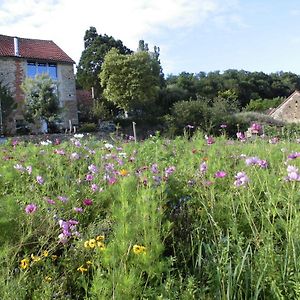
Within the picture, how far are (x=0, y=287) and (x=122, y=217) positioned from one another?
600 millimetres

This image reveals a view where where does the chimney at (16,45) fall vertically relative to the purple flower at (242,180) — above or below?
above

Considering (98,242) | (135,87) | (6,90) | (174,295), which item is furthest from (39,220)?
(135,87)

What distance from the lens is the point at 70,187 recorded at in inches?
127

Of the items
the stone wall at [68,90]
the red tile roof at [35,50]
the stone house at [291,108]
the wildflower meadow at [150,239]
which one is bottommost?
the stone house at [291,108]

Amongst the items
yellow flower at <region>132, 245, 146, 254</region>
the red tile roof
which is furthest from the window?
yellow flower at <region>132, 245, 146, 254</region>

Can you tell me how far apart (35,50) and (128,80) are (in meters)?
7.67

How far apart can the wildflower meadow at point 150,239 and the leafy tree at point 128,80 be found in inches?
1164

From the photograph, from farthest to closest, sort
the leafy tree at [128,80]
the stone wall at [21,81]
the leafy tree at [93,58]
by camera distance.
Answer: the leafy tree at [93,58] < the leafy tree at [128,80] < the stone wall at [21,81]

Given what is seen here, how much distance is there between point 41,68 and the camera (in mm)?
34000

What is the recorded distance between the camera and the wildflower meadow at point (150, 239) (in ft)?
6.18

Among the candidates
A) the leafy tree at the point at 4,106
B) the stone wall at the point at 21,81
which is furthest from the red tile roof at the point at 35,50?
the leafy tree at the point at 4,106

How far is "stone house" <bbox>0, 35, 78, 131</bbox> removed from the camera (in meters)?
32.3

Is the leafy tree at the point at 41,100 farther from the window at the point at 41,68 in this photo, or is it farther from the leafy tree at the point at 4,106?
the window at the point at 41,68

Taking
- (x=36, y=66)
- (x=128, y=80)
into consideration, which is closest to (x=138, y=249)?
(x=128, y=80)
